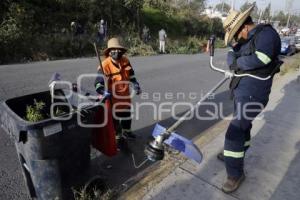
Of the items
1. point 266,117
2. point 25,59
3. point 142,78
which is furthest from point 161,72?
point 25,59

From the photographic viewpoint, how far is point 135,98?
6.68m

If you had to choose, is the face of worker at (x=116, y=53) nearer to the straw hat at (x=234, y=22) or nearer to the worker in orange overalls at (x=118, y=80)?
the worker in orange overalls at (x=118, y=80)

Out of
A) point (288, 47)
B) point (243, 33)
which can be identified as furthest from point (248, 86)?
point (288, 47)

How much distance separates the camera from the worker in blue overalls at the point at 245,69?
2818 millimetres

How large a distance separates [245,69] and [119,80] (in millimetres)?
1634

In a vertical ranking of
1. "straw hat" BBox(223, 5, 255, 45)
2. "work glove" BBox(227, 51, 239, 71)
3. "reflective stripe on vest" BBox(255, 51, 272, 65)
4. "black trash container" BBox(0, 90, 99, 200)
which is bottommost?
"black trash container" BBox(0, 90, 99, 200)

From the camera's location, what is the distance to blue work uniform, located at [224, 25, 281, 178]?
280 centimetres

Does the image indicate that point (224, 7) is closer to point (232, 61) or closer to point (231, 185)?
point (232, 61)

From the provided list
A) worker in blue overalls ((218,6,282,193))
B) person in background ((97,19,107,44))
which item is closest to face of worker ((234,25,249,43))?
worker in blue overalls ((218,6,282,193))

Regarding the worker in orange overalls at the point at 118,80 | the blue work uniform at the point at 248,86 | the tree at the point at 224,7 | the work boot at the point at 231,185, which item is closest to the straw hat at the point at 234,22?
the blue work uniform at the point at 248,86

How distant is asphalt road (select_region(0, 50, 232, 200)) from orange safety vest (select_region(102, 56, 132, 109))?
0.79 m

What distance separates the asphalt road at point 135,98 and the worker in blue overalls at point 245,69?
4.18ft

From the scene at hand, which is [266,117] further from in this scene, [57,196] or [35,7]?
[35,7]

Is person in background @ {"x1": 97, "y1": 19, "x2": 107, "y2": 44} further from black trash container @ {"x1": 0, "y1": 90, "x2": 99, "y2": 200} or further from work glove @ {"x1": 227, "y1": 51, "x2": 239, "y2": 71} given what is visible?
black trash container @ {"x1": 0, "y1": 90, "x2": 99, "y2": 200}
